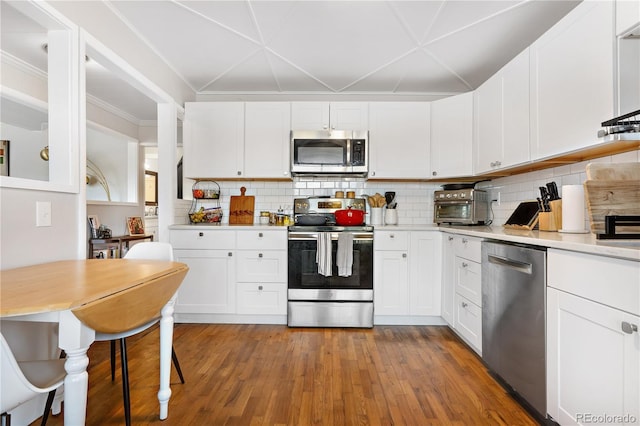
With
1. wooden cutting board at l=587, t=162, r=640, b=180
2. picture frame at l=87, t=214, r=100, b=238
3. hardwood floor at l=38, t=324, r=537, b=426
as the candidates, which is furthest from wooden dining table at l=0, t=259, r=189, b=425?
picture frame at l=87, t=214, r=100, b=238

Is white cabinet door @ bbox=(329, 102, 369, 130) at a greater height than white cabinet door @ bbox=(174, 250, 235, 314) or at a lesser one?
greater

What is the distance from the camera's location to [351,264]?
121 inches

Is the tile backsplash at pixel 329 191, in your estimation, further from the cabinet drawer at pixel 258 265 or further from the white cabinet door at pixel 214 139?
the cabinet drawer at pixel 258 265

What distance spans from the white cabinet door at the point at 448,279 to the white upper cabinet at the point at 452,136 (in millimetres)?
746

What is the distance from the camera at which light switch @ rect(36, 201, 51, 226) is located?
5.52ft

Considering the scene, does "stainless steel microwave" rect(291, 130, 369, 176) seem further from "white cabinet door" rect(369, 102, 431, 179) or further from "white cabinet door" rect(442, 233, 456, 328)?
"white cabinet door" rect(442, 233, 456, 328)

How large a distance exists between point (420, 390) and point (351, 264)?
1.28 m

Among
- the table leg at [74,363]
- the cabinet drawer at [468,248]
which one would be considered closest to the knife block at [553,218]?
the cabinet drawer at [468,248]

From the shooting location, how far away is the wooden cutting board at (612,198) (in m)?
1.55

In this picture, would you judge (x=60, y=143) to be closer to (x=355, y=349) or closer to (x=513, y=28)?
(x=355, y=349)

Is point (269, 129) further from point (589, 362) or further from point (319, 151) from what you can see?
point (589, 362)

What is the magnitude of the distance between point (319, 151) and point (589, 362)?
2.64 m

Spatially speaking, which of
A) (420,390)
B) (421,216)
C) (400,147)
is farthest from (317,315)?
(400,147)

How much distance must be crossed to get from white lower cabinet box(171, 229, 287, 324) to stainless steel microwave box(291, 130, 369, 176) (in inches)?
31.2
